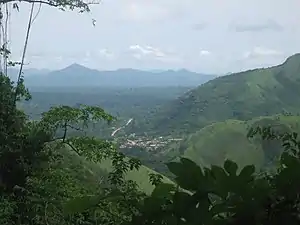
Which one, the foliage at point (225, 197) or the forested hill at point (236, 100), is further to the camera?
the forested hill at point (236, 100)

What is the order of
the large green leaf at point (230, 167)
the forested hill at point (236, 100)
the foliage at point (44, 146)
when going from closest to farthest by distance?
the large green leaf at point (230, 167), the foliage at point (44, 146), the forested hill at point (236, 100)

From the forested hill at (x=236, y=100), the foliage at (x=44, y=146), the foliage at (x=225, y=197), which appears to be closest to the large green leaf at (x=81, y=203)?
the foliage at (x=225, y=197)

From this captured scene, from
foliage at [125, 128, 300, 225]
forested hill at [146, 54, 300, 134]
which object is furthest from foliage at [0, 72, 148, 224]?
forested hill at [146, 54, 300, 134]

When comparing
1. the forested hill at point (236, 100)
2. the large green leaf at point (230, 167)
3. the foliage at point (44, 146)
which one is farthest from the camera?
the forested hill at point (236, 100)

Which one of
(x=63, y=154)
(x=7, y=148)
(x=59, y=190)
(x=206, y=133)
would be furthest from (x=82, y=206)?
(x=206, y=133)

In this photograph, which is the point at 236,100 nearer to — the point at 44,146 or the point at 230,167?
the point at 44,146

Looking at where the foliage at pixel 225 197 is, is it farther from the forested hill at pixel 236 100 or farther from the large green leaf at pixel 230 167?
the forested hill at pixel 236 100

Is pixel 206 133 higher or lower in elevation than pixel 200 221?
lower

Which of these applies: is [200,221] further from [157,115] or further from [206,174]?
[157,115]

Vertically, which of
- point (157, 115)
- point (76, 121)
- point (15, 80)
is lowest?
point (157, 115)
